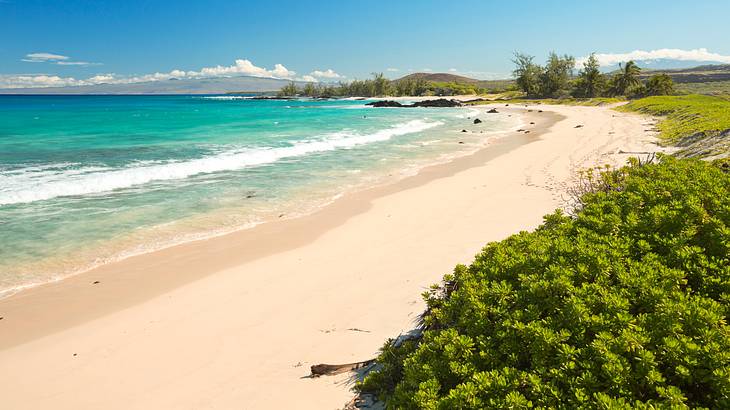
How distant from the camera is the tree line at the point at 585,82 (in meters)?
76.0

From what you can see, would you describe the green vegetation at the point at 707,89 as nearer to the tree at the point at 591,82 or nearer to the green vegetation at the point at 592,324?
the tree at the point at 591,82

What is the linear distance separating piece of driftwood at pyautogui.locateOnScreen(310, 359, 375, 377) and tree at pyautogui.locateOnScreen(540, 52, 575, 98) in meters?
117

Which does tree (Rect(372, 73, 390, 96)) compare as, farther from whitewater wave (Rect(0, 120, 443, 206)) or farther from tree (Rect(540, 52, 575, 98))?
whitewater wave (Rect(0, 120, 443, 206))

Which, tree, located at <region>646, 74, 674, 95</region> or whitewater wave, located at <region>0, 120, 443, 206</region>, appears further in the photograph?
tree, located at <region>646, 74, 674, 95</region>

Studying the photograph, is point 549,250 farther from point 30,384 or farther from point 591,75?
point 591,75

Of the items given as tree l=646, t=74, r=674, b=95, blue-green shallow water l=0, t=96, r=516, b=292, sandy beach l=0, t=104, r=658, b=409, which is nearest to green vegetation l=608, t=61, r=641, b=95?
tree l=646, t=74, r=674, b=95

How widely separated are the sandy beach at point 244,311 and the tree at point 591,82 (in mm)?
95668

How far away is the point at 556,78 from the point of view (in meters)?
107

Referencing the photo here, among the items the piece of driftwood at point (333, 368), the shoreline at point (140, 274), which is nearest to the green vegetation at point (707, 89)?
A: the shoreline at point (140, 274)

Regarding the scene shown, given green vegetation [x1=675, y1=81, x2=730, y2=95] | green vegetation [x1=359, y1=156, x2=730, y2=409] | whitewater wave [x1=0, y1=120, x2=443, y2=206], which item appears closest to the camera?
green vegetation [x1=359, y1=156, x2=730, y2=409]

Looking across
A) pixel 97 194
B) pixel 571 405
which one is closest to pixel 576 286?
pixel 571 405

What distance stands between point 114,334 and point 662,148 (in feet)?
80.6

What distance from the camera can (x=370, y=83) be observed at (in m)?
198

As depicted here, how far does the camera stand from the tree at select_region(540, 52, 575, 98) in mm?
107062
